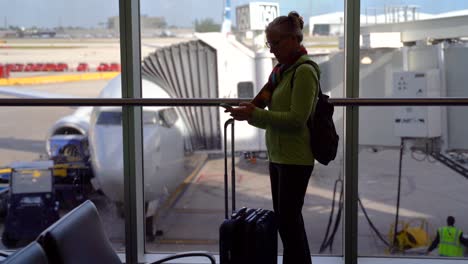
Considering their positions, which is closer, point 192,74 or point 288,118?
point 288,118

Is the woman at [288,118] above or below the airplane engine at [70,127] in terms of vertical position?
above

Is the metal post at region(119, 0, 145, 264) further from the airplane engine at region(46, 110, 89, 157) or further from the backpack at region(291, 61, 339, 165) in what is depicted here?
the airplane engine at region(46, 110, 89, 157)

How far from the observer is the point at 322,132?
2.32 meters

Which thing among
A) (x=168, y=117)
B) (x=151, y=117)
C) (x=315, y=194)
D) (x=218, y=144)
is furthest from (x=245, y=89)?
Answer: (x=315, y=194)

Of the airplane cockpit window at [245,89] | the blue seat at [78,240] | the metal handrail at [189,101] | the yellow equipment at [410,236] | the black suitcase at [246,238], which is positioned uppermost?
the airplane cockpit window at [245,89]

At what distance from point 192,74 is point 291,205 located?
810cm

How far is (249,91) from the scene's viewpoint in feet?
32.3

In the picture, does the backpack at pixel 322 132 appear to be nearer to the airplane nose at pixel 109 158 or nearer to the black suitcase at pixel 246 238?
the black suitcase at pixel 246 238

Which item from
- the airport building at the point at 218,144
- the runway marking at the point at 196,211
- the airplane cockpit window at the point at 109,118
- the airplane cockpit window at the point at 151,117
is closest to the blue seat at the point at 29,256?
the airport building at the point at 218,144

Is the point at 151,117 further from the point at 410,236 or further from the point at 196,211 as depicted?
the point at 410,236

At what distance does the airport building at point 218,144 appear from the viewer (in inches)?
126

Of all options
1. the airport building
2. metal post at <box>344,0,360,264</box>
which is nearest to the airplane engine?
the airport building

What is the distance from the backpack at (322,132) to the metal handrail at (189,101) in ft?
2.08

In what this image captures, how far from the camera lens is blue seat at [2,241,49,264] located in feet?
4.13
